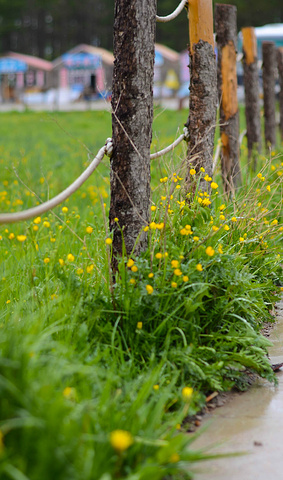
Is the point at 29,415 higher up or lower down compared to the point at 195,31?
Result: lower down

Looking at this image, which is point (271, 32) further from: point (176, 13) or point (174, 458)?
point (174, 458)

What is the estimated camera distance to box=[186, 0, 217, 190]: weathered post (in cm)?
402

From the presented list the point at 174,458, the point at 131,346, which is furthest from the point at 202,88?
the point at 174,458

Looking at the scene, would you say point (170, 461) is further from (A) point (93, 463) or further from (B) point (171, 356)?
(B) point (171, 356)

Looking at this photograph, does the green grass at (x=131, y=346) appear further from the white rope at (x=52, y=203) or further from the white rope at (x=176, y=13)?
the white rope at (x=176, y=13)

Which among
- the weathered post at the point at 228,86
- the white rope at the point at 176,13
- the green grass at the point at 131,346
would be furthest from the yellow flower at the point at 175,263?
the weathered post at the point at 228,86

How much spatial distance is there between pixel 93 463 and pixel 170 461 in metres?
0.28

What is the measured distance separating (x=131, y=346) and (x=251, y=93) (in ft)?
15.2

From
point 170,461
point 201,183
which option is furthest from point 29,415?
point 201,183

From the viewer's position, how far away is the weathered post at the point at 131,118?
120 inches

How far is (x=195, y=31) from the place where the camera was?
13.4ft

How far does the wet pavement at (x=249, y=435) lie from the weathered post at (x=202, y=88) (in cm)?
170

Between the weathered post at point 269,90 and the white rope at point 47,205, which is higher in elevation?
the weathered post at point 269,90

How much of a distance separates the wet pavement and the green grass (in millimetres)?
72
